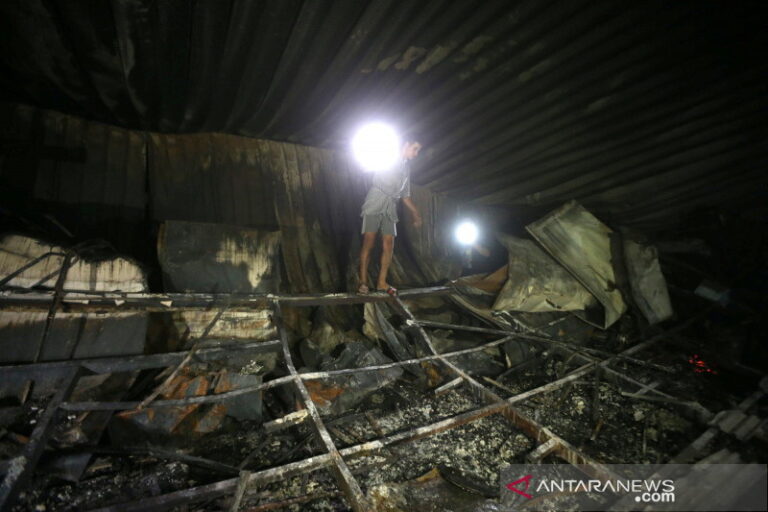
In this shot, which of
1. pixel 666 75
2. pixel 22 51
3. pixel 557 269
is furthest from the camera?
pixel 557 269

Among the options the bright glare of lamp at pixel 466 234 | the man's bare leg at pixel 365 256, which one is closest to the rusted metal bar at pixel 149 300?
the man's bare leg at pixel 365 256

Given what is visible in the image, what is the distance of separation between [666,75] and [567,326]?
311 centimetres

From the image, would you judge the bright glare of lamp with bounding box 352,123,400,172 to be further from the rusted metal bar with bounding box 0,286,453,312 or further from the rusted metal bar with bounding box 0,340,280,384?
the rusted metal bar with bounding box 0,340,280,384

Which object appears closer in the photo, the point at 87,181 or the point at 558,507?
the point at 558,507

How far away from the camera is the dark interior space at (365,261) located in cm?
223

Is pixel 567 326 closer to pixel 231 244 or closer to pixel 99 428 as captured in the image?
pixel 231 244

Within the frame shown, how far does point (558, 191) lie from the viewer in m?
5.33

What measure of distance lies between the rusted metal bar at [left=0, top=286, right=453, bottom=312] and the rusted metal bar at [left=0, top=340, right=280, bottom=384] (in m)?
0.41

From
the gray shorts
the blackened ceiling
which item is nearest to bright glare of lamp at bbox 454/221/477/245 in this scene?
the blackened ceiling

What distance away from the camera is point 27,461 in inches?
65.9

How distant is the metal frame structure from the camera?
5.54 feet

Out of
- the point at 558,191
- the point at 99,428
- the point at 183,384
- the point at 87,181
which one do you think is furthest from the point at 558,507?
the point at 87,181

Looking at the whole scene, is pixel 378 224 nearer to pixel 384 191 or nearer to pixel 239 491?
pixel 384 191

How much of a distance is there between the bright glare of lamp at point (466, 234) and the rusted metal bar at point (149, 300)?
3196 millimetres
